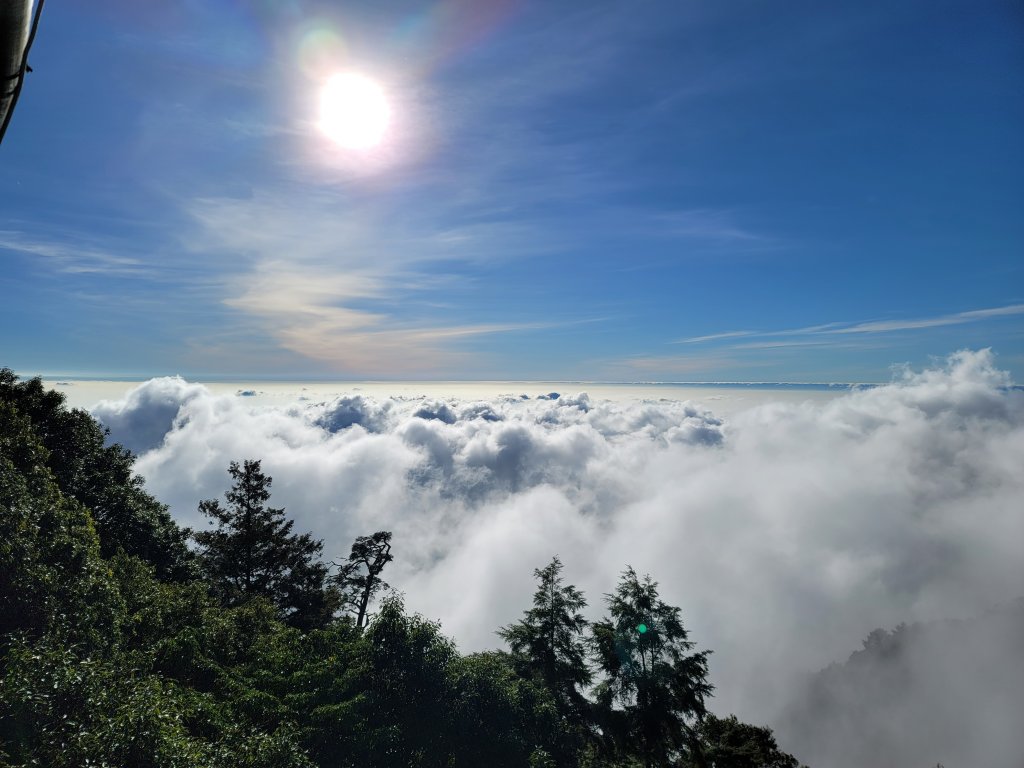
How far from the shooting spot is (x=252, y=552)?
1713 inches

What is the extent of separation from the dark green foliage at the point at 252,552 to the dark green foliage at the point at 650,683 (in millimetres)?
29241

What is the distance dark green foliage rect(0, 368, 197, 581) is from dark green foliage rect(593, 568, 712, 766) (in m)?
32.5

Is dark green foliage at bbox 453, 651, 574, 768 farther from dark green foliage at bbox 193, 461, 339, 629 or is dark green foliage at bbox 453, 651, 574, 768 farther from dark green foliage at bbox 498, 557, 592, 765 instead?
dark green foliage at bbox 193, 461, 339, 629

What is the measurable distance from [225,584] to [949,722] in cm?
23283

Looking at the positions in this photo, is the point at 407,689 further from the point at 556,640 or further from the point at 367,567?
the point at 367,567

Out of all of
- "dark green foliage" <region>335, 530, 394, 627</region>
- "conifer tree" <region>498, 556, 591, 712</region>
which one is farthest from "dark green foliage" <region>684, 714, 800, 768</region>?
"dark green foliage" <region>335, 530, 394, 627</region>

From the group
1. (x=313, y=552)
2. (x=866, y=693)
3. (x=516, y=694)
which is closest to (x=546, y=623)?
(x=516, y=694)

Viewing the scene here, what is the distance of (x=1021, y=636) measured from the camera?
182 m

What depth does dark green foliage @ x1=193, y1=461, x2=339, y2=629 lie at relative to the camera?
42.9m

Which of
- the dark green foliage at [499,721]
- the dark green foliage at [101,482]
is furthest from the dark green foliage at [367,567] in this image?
the dark green foliage at [499,721]

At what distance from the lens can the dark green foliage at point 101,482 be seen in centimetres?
2942

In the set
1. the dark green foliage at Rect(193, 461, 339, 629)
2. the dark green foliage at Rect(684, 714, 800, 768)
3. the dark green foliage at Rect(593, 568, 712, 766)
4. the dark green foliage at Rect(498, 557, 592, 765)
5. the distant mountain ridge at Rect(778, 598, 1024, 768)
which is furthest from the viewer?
the distant mountain ridge at Rect(778, 598, 1024, 768)

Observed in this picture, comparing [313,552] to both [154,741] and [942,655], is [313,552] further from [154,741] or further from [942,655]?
[942,655]

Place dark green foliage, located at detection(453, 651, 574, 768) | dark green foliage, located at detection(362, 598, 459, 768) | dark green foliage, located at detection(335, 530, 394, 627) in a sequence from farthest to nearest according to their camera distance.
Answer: dark green foliage, located at detection(335, 530, 394, 627)
dark green foliage, located at detection(453, 651, 574, 768)
dark green foliage, located at detection(362, 598, 459, 768)
